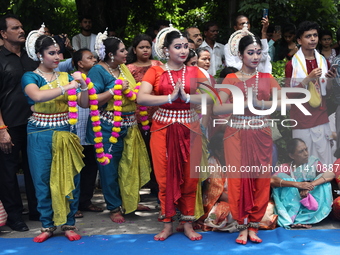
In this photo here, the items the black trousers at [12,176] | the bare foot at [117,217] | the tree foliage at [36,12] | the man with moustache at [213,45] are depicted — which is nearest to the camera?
the black trousers at [12,176]

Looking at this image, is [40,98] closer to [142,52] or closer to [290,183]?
[142,52]

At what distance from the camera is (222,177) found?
5004 millimetres

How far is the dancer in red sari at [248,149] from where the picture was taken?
4.48m

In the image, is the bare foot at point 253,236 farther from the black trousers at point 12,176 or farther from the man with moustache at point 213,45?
the man with moustache at point 213,45

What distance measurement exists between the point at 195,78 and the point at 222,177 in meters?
1.06

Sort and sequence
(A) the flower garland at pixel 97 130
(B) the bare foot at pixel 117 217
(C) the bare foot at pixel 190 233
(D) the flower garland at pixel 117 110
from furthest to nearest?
(B) the bare foot at pixel 117 217, (D) the flower garland at pixel 117 110, (A) the flower garland at pixel 97 130, (C) the bare foot at pixel 190 233

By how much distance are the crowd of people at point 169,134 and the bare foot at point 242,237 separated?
13mm

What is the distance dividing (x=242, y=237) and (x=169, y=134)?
1.10 meters

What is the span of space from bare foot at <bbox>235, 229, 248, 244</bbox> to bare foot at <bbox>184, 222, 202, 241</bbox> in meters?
0.34

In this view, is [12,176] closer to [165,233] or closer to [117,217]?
[117,217]

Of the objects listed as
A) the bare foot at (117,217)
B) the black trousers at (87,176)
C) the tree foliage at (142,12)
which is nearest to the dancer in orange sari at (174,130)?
the bare foot at (117,217)

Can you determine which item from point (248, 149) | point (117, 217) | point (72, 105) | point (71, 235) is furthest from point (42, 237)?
point (248, 149)

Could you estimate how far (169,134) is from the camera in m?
4.53

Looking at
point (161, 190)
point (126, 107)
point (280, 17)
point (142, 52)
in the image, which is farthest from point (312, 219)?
point (280, 17)
